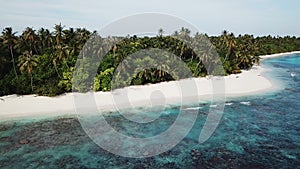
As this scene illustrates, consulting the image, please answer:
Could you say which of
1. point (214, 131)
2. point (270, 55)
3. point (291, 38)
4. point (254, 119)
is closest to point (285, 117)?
point (254, 119)

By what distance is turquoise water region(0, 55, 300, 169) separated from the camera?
834 inches

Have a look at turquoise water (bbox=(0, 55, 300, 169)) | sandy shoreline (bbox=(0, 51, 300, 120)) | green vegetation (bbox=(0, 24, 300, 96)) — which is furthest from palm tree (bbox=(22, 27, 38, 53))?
turquoise water (bbox=(0, 55, 300, 169))

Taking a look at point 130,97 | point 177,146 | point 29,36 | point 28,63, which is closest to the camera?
point 177,146

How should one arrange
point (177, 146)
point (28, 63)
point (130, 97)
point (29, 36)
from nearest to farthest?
1. point (177, 146)
2. point (28, 63)
3. point (130, 97)
4. point (29, 36)

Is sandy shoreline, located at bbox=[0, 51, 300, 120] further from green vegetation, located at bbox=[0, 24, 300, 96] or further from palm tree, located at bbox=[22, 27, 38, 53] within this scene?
palm tree, located at bbox=[22, 27, 38, 53]

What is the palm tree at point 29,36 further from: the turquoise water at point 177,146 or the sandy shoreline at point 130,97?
the turquoise water at point 177,146

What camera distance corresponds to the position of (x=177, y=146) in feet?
80.5

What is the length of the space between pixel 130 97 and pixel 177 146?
17254 mm

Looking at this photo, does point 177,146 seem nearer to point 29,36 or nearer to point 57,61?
point 57,61

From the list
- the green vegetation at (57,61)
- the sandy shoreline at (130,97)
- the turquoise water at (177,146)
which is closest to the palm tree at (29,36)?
the green vegetation at (57,61)

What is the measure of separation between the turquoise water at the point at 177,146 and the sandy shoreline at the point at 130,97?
346cm

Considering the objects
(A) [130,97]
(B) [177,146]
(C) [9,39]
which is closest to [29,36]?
(C) [9,39]

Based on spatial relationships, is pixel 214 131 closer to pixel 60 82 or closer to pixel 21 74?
pixel 60 82

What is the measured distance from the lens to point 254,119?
32.4m
